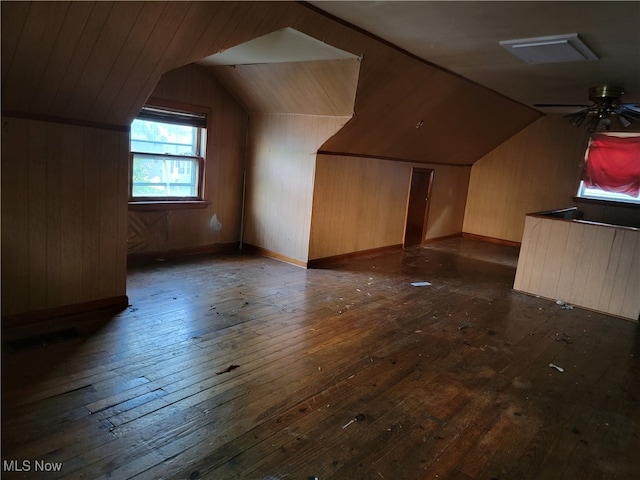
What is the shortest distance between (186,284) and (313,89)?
2604 millimetres

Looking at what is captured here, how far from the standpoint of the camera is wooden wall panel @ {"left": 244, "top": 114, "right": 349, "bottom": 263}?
18.6 feet

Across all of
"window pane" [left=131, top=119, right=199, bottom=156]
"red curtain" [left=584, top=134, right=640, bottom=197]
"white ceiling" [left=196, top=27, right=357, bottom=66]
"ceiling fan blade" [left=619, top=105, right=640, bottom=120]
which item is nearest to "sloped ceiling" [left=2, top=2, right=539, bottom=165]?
"white ceiling" [left=196, top=27, right=357, bottom=66]

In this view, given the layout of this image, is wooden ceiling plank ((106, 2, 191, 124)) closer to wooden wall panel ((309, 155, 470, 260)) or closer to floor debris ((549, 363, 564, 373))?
wooden wall panel ((309, 155, 470, 260))

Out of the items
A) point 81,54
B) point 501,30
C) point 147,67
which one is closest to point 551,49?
point 501,30

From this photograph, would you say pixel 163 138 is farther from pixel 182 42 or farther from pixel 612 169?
pixel 612 169

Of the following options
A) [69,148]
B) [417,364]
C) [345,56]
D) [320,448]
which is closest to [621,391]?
[417,364]

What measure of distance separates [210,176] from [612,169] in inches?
258

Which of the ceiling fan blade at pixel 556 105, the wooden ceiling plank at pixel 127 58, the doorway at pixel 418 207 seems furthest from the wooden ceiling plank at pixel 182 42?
the ceiling fan blade at pixel 556 105

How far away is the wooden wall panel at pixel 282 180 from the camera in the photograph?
568 centimetres

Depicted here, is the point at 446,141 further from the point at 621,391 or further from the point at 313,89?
the point at 621,391

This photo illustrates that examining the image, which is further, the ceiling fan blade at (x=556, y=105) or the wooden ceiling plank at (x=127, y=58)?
the ceiling fan blade at (x=556, y=105)

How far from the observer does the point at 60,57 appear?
290cm

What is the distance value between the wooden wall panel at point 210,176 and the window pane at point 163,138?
24 cm

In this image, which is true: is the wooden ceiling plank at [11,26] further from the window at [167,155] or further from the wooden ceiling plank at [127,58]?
the window at [167,155]
